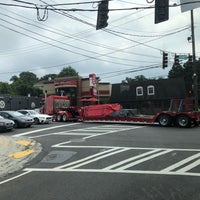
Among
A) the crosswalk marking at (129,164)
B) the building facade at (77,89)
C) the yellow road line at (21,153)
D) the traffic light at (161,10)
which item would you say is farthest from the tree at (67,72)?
the crosswalk marking at (129,164)

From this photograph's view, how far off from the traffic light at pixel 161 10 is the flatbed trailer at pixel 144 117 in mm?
11563

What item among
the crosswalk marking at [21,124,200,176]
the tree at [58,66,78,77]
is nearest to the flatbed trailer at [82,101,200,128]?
the crosswalk marking at [21,124,200,176]

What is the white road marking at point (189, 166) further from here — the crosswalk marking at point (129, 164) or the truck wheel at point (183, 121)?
the truck wheel at point (183, 121)

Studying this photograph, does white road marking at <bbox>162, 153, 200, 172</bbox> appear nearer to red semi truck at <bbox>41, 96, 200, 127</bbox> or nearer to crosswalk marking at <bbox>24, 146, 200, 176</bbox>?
crosswalk marking at <bbox>24, 146, 200, 176</bbox>

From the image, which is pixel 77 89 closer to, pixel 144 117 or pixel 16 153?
pixel 144 117

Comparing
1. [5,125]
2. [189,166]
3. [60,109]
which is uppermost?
[60,109]

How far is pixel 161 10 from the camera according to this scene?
52.5 ft

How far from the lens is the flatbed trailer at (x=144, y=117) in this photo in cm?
2642

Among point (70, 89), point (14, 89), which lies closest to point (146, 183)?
point (70, 89)

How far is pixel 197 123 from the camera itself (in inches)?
1065

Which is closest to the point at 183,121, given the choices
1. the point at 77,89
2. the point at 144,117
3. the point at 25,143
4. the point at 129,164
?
the point at 144,117

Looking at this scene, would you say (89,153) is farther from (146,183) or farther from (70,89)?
(70,89)

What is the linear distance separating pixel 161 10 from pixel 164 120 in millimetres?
12596

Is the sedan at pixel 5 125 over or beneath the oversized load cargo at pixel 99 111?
beneath
